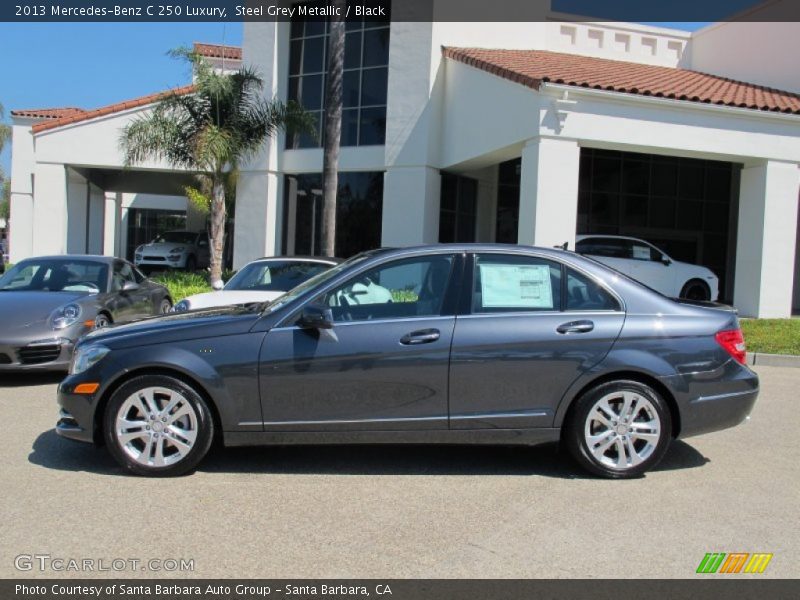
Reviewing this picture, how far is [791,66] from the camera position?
54.9ft

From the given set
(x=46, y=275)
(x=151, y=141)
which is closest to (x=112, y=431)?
(x=46, y=275)

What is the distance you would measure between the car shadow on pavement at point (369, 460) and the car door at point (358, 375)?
485 millimetres

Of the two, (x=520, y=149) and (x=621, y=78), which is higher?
(x=621, y=78)

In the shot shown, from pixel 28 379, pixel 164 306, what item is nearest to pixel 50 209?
pixel 164 306

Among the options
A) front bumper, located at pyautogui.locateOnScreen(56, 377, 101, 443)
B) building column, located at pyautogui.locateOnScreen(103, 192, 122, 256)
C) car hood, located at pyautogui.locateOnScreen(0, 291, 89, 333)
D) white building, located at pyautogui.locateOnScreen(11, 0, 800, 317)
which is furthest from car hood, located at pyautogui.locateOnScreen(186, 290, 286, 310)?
building column, located at pyautogui.locateOnScreen(103, 192, 122, 256)

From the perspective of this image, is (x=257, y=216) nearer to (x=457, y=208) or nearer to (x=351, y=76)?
(x=351, y=76)

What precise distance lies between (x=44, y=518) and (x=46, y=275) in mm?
5948

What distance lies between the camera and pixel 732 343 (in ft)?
16.4

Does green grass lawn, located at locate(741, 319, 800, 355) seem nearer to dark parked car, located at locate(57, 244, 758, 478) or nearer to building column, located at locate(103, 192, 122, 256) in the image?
dark parked car, located at locate(57, 244, 758, 478)

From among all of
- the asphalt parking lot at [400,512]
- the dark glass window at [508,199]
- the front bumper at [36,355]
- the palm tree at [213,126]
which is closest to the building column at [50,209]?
the palm tree at [213,126]

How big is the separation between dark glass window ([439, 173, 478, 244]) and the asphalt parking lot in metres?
12.6

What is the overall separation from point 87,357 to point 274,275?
449cm

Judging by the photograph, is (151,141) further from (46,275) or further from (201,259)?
(201,259)

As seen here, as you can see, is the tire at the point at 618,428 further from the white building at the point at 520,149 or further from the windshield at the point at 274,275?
the white building at the point at 520,149
